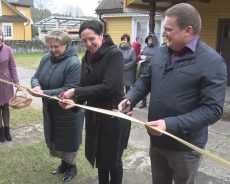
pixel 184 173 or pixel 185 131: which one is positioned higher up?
pixel 185 131

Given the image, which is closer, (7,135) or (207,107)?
(207,107)

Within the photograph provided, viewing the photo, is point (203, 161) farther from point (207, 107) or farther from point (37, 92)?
point (207, 107)

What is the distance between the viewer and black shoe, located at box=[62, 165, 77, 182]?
13.6 feet

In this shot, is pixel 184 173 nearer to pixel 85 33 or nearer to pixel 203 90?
pixel 203 90

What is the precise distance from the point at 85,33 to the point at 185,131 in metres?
1.32

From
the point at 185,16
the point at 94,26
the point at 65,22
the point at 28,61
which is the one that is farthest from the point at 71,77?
the point at 65,22

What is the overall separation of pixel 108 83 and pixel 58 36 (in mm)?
951

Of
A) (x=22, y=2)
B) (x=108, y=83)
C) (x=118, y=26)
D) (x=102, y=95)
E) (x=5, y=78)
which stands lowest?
(x=5, y=78)

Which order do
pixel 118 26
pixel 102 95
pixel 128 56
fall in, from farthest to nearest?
1. pixel 118 26
2. pixel 128 56
3. pixel 102 95

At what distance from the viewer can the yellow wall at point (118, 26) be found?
18.6 m

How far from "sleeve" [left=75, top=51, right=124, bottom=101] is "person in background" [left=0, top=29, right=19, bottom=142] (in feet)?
8.98

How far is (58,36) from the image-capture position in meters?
3.61

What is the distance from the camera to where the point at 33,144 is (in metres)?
5.34

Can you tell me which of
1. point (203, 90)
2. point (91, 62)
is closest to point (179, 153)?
point (203, 90)
